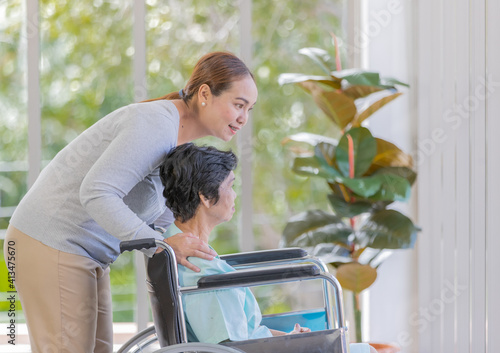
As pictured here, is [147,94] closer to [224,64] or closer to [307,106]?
[307,106]

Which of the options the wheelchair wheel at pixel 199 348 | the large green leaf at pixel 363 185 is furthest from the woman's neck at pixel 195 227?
the large green leaf at pixel 363 185

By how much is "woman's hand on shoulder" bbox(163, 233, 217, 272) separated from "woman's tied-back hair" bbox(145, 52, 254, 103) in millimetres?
392

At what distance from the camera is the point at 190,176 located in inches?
58.9

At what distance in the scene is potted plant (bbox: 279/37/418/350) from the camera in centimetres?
233

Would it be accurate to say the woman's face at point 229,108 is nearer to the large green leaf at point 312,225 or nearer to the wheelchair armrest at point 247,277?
the wheelchair armrest at point 247,277

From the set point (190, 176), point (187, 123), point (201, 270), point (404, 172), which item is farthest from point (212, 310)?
point (404, 172)

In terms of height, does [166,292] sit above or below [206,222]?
below

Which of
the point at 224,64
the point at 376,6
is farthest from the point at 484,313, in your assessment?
the point at 224,64

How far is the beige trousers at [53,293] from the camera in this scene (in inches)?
57.5

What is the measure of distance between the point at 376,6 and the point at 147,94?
1192mm

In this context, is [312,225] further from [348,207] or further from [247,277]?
[247,277]

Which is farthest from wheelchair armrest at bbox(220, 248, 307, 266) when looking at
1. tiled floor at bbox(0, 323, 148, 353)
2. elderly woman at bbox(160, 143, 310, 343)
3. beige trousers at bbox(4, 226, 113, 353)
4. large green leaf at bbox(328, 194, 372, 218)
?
tiled floor at bbox(0, 323, 148, 353)

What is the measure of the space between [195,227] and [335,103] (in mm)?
1058

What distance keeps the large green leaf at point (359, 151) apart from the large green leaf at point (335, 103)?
7 centimetres
